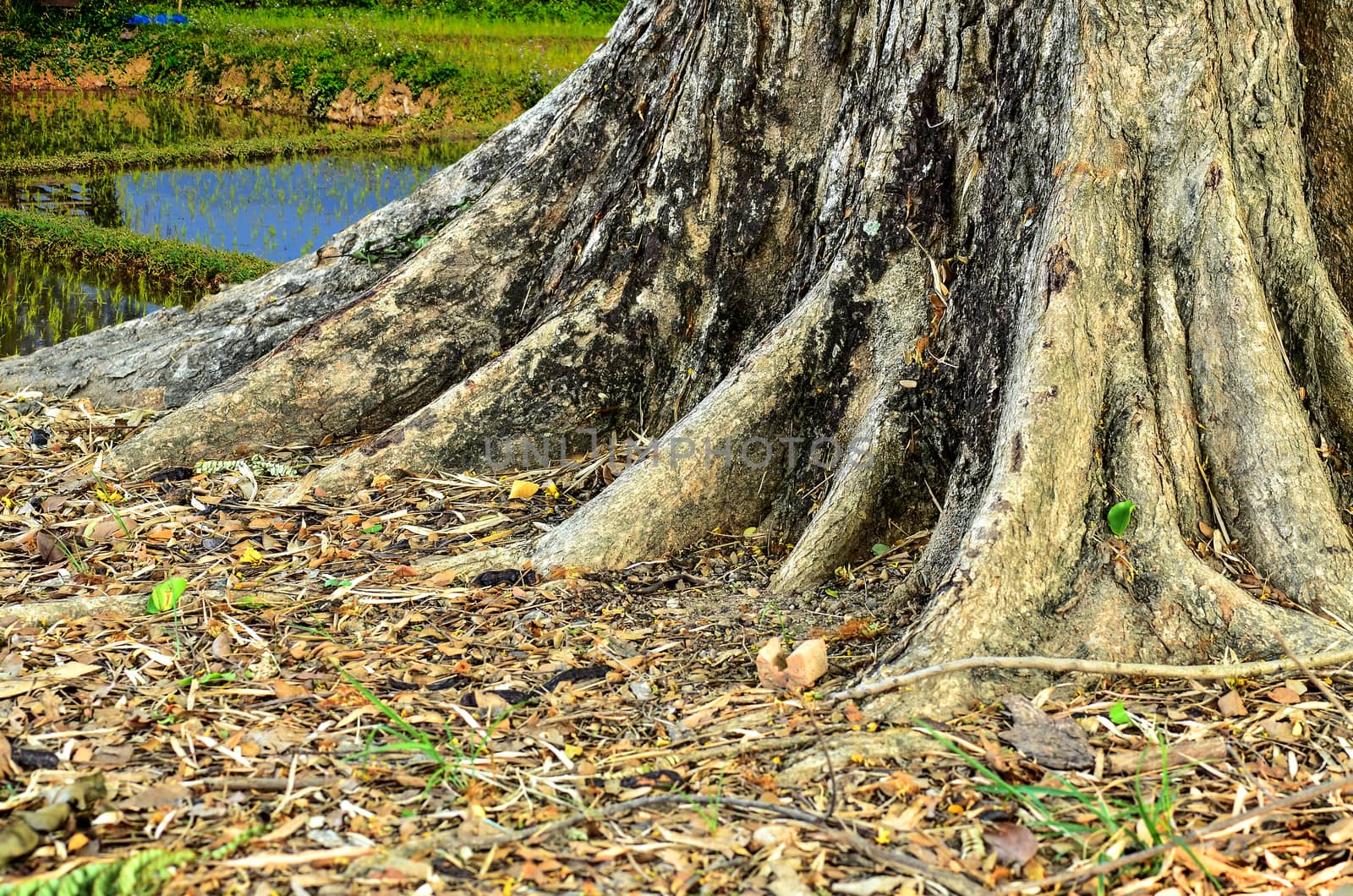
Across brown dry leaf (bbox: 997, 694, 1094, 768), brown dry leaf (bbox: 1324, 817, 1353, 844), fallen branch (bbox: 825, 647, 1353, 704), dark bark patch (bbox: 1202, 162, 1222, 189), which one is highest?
dark bark patch (bbox: 1202, 162, 1222, 189)

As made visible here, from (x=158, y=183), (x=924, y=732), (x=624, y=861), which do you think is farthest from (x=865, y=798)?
(x=158, y=183)

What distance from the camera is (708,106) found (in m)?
3.90

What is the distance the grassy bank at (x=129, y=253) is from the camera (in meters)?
7.86

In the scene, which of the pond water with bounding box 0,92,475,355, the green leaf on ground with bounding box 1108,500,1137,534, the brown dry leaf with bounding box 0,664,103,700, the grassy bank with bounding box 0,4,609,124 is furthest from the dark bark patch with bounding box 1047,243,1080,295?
the grassy bank with bounding box 0,4,609,124

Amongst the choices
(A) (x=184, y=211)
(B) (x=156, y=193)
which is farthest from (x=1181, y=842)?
(B) (x=156, y=193)

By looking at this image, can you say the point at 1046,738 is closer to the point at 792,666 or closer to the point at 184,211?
the point at 792,666

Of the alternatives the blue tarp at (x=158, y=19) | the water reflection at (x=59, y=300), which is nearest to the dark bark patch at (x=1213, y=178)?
the water reflection at (x=59, y=300)

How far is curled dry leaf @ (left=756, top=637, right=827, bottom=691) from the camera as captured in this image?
8.44ft

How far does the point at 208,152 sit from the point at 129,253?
4.06m

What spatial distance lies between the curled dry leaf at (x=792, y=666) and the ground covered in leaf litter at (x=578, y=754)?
0.04 meters

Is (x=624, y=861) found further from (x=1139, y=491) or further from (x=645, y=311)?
(x=645, y=311)

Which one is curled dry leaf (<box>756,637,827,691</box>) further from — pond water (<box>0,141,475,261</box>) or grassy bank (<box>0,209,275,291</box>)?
pond water (<box>0,141,475,261</box>)

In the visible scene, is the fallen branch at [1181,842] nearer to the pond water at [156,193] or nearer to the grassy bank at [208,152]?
the pond water at [156,193]

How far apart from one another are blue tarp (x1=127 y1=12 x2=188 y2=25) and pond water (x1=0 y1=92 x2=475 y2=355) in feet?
7.62
